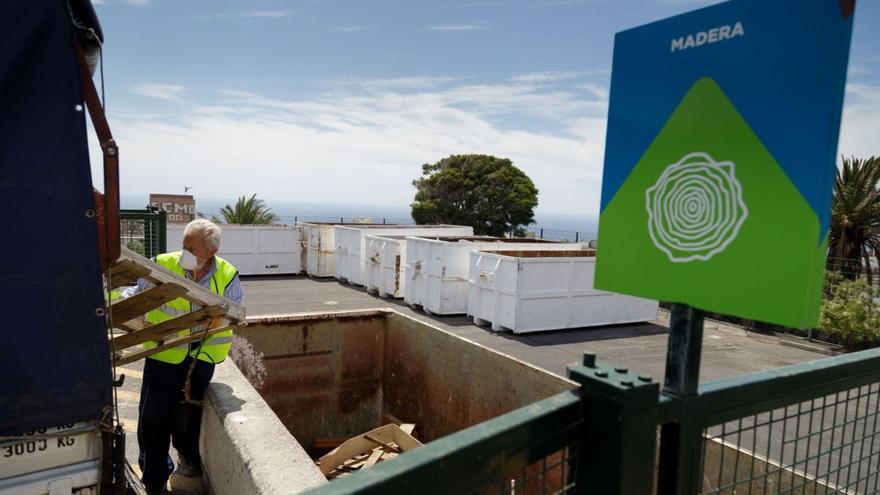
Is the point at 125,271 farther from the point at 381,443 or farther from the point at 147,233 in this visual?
the point at 147,233

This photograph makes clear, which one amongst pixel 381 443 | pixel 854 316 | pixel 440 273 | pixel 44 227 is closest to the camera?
pixel 44 227

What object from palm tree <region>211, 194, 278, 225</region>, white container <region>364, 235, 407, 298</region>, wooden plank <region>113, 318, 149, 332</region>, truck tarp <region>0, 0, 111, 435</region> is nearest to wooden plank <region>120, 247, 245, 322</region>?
truck tarp <region>0, 0, 111, 435</region>

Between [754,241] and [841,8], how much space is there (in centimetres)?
50

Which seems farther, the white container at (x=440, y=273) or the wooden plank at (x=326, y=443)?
the white container at (x=440, y=273)

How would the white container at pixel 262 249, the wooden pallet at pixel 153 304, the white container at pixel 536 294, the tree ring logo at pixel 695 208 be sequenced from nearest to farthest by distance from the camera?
1. the tree ring logo at pixel 695 208
2. the wooden pallet at pixel 153 304
3. the white container at pixel 536 294
4. the white container at pixel 262 249

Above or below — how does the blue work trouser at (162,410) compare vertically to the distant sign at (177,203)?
below

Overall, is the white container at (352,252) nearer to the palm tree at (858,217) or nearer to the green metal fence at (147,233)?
the green metal fence at (147,233)

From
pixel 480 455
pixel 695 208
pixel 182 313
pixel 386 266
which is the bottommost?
pixel 386 266

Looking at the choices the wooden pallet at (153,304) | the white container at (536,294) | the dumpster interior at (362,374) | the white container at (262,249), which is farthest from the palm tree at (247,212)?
the wooden pallet at (153,304)

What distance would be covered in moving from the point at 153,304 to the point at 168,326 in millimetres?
256

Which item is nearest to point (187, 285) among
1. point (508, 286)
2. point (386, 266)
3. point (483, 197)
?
point (508, 286)

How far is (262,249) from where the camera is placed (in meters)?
19.2

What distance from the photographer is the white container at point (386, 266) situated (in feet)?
51.9

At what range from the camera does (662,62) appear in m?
1.45
